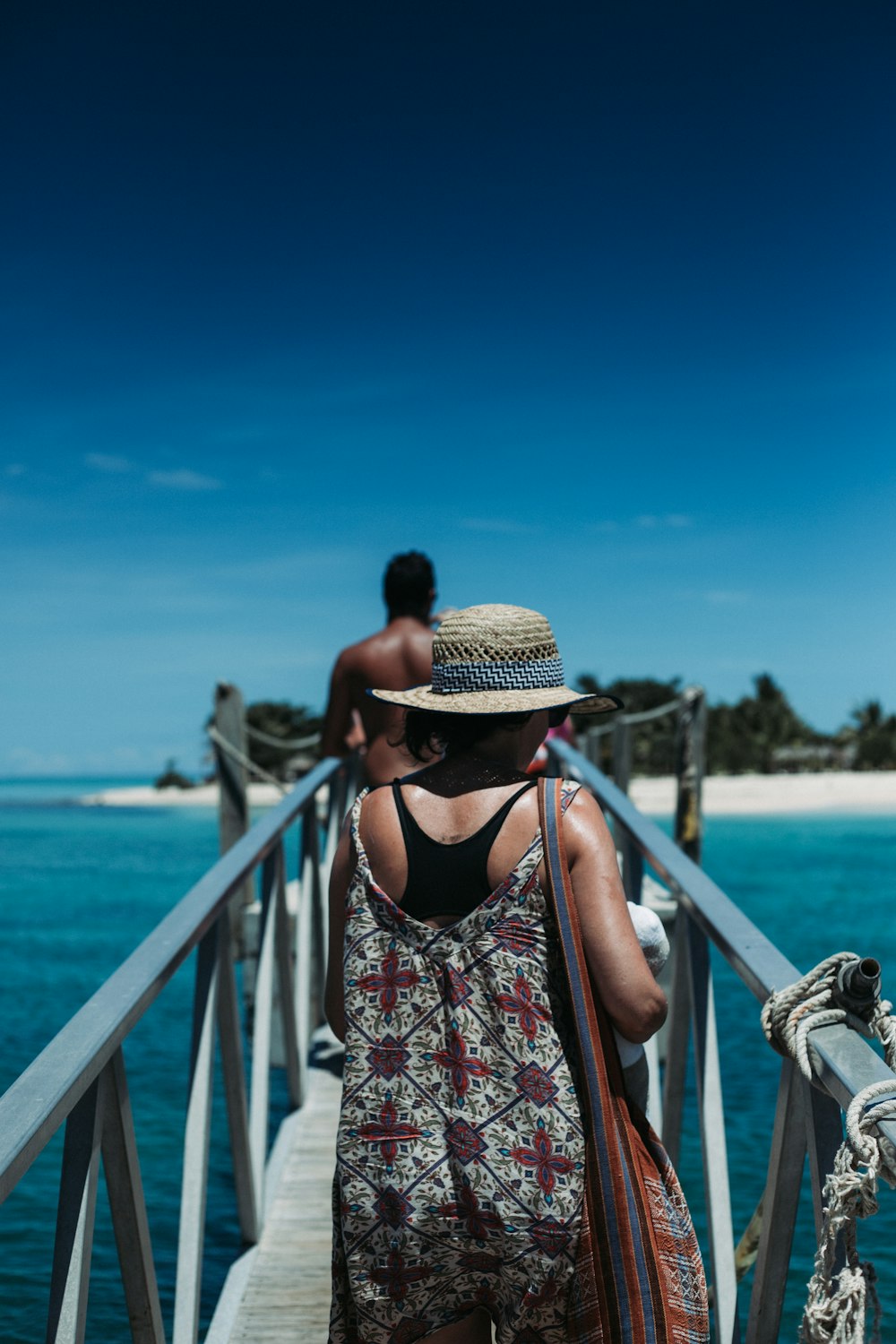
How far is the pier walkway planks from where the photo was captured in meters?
2.84

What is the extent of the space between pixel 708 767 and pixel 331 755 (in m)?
36.9

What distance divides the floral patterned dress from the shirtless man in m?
2.48

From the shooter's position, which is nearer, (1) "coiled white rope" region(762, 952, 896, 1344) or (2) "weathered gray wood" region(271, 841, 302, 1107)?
(1) "coiled white rope" region(762, 952, 896, 1344)

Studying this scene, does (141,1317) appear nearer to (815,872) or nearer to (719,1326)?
(719,1326)

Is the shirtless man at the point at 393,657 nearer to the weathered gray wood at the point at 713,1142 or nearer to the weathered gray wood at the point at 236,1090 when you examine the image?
the weathered gray wood at the point at 236,1090

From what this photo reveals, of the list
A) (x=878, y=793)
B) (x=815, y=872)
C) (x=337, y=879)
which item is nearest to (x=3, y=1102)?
(x=337, y=879)

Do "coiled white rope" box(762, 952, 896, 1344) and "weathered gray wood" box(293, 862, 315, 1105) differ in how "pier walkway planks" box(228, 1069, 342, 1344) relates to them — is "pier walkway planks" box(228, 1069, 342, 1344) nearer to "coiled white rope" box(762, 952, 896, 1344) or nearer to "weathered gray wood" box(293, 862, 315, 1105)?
"weathered gray wood" box(293, 862, 315, 1105)

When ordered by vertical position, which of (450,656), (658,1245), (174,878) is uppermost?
(450,656)

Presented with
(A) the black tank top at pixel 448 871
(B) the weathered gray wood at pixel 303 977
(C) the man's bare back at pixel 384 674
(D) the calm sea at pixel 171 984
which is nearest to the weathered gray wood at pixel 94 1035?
(A) the black tank top at pixel 448 871

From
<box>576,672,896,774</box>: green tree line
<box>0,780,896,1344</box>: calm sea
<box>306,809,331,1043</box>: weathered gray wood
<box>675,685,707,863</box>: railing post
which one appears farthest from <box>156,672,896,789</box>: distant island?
<box>306,809,331,1043</box>: weathered gray wood

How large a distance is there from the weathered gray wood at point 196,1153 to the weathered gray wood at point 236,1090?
7.3 inches

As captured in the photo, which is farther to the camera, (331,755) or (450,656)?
(331,755)

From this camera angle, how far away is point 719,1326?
2.36m

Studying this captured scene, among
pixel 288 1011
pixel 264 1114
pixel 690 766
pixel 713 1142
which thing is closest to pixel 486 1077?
pixel 713 1142
